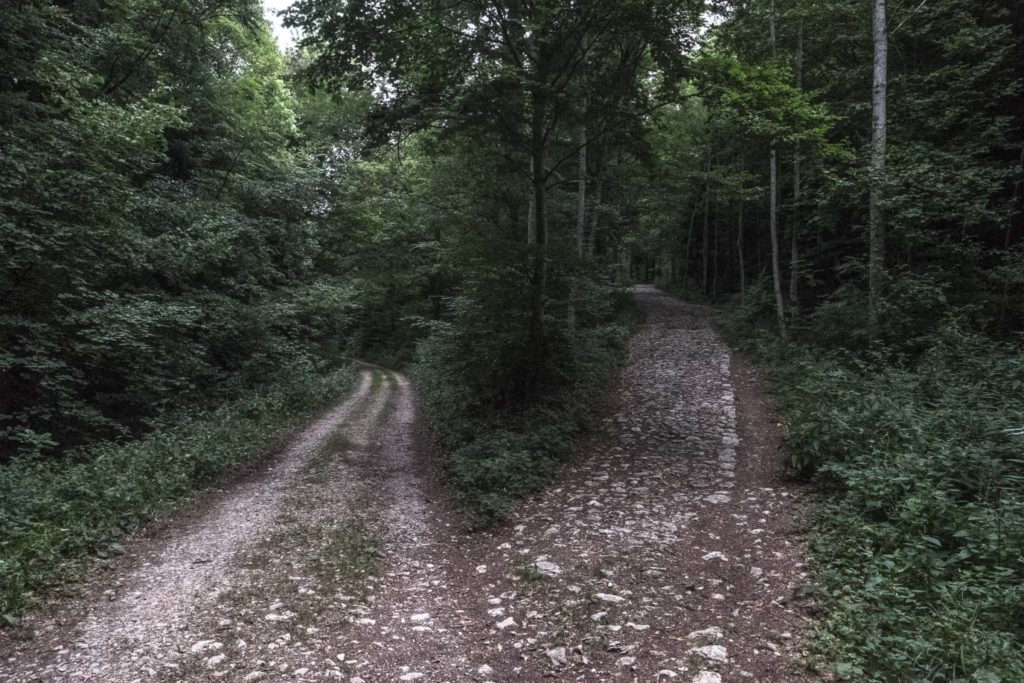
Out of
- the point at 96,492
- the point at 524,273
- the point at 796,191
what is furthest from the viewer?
the point at 796,191

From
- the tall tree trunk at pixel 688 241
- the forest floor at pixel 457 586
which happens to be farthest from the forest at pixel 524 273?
the tall tree trunk at pixel 688 241

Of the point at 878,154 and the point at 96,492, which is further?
the point at 878,154

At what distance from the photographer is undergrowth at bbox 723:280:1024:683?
3578mm

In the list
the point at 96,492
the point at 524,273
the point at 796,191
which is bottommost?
the point at 96,492

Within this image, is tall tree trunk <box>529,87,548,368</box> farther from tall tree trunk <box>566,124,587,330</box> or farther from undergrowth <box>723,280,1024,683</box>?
undergrowth <box>723,280,1024,683</box>

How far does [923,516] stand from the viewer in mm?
4934

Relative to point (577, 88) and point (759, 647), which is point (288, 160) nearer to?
point (577, 88)

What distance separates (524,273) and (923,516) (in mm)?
7139

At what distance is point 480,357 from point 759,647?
734 cm

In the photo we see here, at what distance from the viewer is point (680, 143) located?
88.4 ft

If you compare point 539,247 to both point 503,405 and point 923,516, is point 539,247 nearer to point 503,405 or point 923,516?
point 503,405

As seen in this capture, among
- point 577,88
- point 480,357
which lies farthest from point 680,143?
point 480,357

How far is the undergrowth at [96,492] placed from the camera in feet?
18.4

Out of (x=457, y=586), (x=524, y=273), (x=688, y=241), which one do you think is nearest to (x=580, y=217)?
(x=524, y=273)
